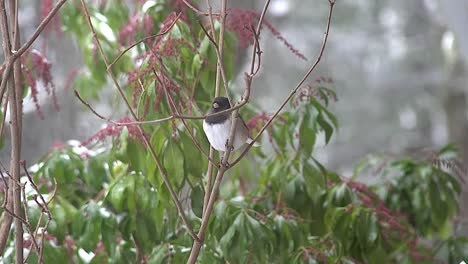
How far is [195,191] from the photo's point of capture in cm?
167

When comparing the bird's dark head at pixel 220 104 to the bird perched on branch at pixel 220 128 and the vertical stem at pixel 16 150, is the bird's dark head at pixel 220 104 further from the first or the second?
the vertical stem at pixel 16 150

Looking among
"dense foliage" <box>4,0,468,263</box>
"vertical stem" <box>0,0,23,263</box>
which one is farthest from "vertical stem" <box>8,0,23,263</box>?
"dense foliage" <box>4,0,468,263</box>

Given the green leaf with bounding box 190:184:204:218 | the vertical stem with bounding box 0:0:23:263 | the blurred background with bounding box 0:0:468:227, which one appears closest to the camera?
the vertical stem with bounding box 0:0:23:263

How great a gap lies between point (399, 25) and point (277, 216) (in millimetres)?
6867

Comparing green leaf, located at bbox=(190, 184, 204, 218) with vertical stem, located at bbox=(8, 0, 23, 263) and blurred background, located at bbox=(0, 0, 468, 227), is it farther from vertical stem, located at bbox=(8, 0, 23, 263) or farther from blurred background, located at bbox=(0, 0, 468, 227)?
blurred background, located at bbox=(0, 0, 468, 227)

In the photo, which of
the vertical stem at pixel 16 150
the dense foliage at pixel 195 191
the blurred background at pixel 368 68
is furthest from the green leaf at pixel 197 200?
the blurred background at pixel 368 68

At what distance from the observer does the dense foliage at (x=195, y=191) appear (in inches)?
62.1

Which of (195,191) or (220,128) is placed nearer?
(220,128)

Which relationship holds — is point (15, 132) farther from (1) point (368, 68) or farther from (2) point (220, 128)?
(1) point (368, 68)

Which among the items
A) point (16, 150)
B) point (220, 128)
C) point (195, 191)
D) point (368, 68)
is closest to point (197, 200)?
point (195, 191)

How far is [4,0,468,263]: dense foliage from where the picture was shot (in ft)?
5.17

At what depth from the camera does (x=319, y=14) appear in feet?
26.5

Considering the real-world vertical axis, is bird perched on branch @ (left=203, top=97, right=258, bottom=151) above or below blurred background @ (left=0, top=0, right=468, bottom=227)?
below

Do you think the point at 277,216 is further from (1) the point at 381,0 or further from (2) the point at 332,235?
(1) the point at 381,0
